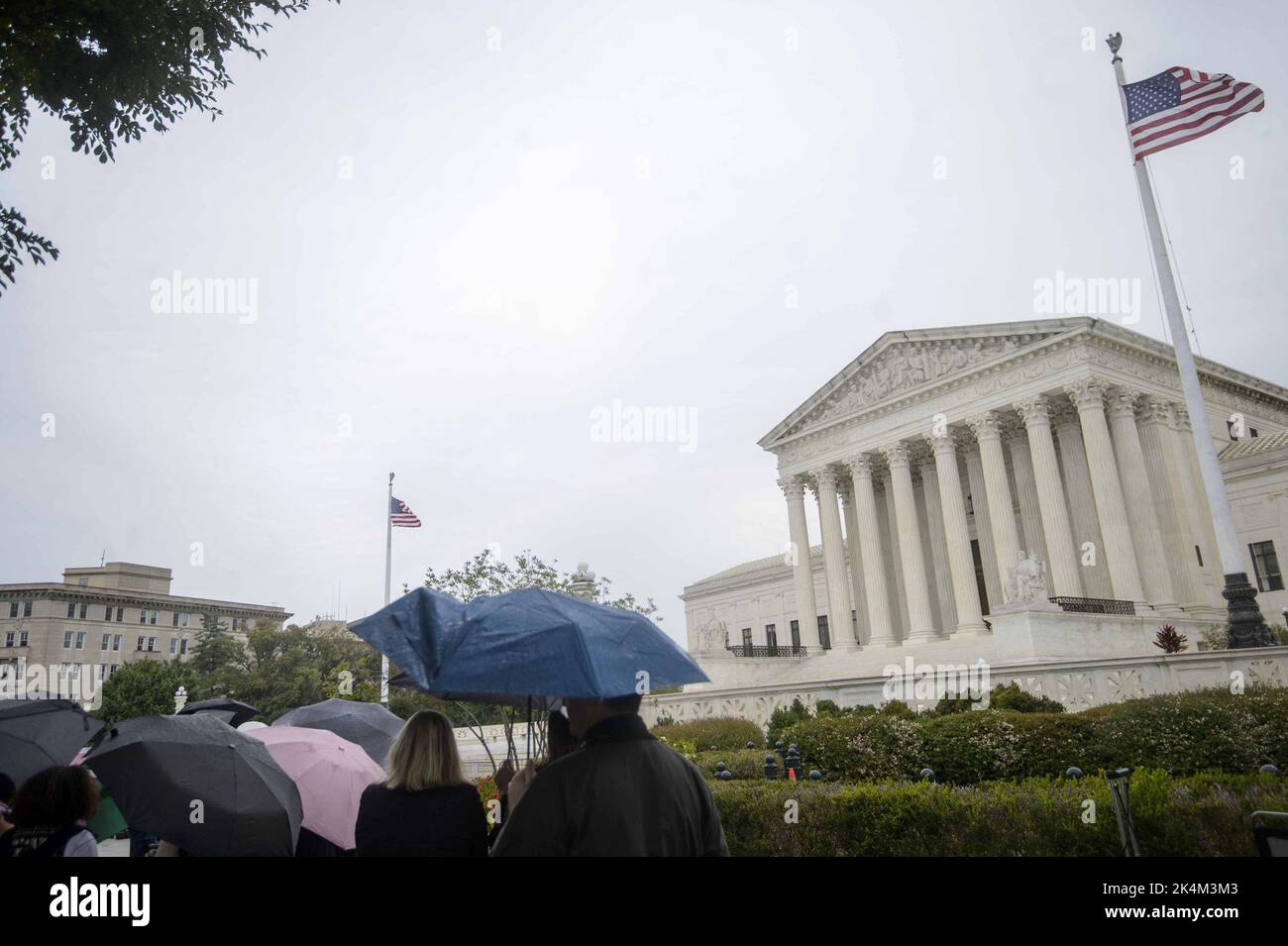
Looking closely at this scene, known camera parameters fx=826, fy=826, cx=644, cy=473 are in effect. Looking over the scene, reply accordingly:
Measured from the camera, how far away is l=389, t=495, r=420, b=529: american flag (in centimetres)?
3331

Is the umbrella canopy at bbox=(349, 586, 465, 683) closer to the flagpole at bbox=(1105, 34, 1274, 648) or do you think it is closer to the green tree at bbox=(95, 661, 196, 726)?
the flagpole at bbox=(1105, 34, 1274, 648)

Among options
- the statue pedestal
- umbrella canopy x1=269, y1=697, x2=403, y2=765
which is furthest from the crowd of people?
the statue pedestal

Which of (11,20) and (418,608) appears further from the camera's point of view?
(11,20)

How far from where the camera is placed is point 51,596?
65812 mm

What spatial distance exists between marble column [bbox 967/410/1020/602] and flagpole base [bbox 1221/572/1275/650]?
17422 millimetres

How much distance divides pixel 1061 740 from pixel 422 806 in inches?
A: 488

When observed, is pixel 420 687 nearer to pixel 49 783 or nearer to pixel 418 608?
pixel 418 608

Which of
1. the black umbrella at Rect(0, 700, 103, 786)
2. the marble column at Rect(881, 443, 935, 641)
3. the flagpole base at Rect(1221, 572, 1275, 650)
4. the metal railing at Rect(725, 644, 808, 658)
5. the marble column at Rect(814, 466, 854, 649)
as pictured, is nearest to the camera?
the black umbrella at Rect(0, 700, 103, 786)

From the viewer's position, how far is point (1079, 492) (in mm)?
39125

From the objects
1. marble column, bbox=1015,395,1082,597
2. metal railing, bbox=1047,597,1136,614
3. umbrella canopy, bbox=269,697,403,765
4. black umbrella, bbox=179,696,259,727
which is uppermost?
marble column, bbox=1015,395,1082,597

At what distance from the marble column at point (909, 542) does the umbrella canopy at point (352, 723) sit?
34767 mm

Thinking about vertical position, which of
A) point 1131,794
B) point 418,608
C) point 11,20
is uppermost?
point 11,20
